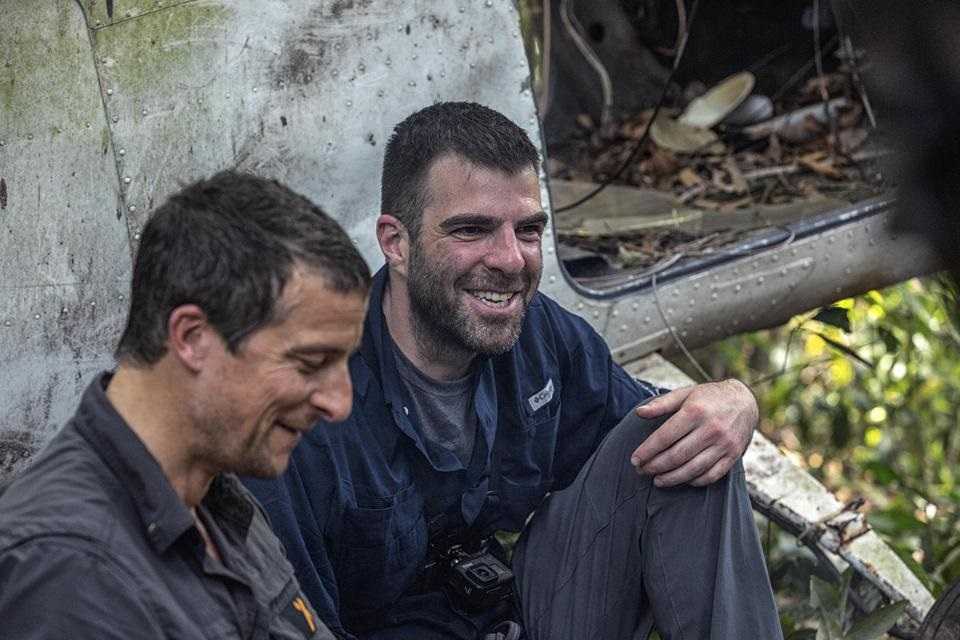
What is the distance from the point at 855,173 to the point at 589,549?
2.88 meters

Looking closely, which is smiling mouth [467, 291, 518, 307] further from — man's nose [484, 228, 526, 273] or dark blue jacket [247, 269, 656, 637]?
dark blue jacket [247, 269, 656, 637]

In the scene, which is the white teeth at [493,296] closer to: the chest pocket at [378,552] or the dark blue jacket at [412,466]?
the dark blue jacket at [412,466]

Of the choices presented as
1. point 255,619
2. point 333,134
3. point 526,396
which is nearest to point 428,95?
point 333,134

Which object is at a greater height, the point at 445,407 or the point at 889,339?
the point at 445,407

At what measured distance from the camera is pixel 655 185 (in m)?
5.70

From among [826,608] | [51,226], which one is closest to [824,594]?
[826,608]

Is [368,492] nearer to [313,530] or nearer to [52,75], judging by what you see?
[313,530]

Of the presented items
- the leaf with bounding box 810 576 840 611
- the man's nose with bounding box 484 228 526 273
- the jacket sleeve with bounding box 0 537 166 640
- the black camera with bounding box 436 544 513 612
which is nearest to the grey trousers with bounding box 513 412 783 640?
the black camera with bounding box 436 544 513 612

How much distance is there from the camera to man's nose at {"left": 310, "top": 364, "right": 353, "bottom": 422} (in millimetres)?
2051

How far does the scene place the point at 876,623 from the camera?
385cm

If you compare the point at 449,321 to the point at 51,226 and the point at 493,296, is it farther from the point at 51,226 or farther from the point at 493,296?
the point at 51,226

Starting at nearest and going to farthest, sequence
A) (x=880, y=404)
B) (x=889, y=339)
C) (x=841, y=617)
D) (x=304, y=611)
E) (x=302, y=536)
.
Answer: (x=304, y=611) < (x=302, y=536) < (x=841, y=617) < (x=889, y=339) < (x=880, y=404)

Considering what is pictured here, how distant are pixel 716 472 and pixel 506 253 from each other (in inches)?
25.5

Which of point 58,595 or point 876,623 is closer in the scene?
point 58,595
